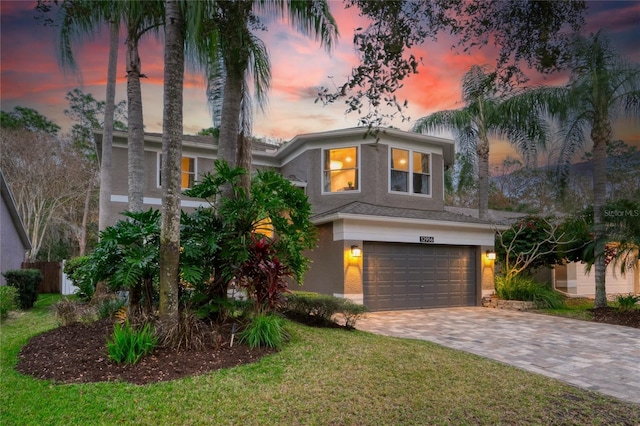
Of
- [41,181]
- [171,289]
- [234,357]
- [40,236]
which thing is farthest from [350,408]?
[40,236]

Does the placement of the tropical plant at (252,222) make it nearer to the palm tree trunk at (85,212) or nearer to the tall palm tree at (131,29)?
the tall palm tree at (131,29)

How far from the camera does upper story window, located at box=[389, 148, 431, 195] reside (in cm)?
1452

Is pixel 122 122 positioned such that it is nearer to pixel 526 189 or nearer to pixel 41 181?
pixel 41 181

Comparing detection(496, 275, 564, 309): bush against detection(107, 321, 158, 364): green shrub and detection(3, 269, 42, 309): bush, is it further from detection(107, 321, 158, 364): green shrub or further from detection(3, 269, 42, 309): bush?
detection(3, 269, 42, 309): bush

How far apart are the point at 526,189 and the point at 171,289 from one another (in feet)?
97.0

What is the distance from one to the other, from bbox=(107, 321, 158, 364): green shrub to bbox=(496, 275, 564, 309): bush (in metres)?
12.5

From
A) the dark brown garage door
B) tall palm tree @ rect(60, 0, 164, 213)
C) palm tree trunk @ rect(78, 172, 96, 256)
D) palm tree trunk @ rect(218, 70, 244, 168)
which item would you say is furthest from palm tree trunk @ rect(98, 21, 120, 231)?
palm tree trunk @ rect(78, 172, 96, 256)

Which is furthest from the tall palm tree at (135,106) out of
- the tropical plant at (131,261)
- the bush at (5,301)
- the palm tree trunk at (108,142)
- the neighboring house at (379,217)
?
the neighboring house at (379,217)

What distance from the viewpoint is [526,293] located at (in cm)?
1362

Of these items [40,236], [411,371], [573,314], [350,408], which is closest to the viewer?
[350,408]

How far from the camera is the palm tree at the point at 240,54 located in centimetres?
655

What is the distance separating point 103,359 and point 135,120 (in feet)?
22.0

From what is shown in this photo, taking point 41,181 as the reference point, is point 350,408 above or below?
below

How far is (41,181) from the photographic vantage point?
20.8 m
